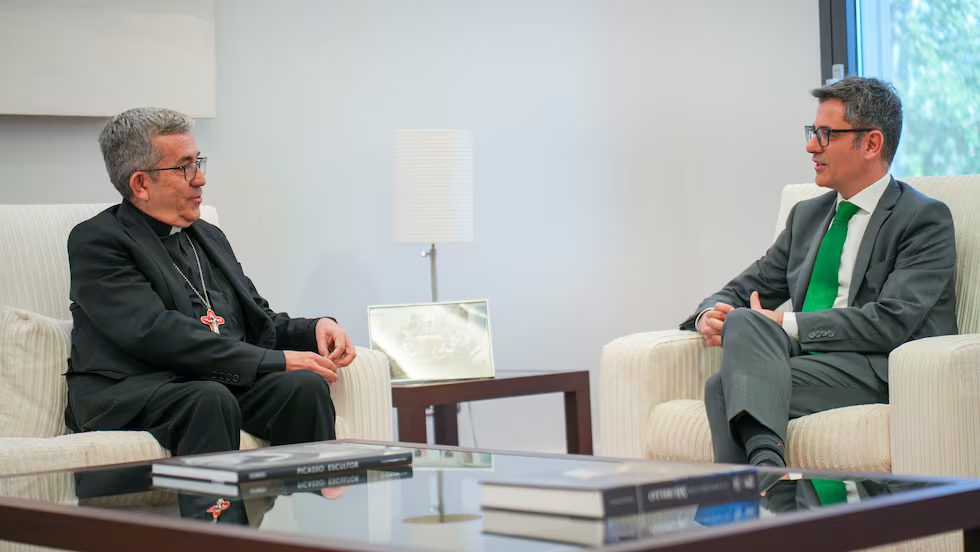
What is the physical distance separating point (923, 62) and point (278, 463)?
127 inches

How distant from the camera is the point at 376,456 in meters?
1.66

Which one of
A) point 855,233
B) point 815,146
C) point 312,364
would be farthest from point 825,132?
point 312,364

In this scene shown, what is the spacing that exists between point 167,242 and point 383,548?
183 cm

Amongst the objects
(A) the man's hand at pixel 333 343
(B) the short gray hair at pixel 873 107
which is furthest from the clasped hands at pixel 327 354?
(B) the short gray hair at pixel 873 107

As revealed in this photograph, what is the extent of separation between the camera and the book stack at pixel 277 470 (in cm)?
151

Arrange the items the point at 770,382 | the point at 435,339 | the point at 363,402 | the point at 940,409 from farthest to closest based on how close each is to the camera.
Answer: the point at 435,339 → the point at 363,402 → the point at 770,382 → the point at 940,409

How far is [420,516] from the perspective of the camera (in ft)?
4.21

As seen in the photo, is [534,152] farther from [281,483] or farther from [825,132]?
[281,483]

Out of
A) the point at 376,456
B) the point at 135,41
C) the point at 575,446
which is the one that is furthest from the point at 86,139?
the point at 376,456

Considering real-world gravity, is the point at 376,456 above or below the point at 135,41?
below

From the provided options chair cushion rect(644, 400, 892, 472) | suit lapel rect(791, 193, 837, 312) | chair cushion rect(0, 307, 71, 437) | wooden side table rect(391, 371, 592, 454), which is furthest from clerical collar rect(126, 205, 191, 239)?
suit lapel rect(791, 193, 837, 312)

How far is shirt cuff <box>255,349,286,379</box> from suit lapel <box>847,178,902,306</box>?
4.57 ft

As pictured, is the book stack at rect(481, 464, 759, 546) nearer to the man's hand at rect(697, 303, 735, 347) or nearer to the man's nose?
the man's hand at rect(697, 303, 735, 347)

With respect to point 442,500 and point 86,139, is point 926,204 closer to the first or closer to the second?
point 442,500
